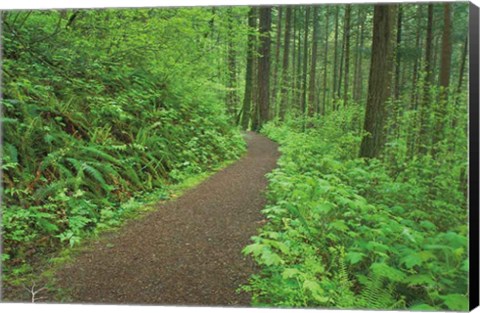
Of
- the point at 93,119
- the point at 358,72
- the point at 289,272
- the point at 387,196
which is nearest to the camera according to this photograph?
the point at 289,272

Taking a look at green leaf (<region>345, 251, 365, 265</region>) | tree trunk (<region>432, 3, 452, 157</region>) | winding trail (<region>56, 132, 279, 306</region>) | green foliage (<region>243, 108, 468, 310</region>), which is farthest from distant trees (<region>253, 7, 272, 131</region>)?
green leaf (<region>345, 251, 365, 265</region>)

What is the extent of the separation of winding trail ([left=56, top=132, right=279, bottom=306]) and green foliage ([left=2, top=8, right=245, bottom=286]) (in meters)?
0.37

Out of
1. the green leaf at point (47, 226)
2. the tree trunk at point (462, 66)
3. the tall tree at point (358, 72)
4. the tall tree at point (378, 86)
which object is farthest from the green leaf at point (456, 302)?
the green leaf at point (47, 226)

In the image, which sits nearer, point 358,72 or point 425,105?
point 425,105

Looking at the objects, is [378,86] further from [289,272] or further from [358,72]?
[289,272]

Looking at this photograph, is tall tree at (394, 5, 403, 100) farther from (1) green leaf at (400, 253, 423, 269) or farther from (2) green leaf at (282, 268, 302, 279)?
(2) green leaf at (282, 268, 302, 279)

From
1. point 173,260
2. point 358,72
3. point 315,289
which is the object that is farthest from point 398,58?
point 173,260

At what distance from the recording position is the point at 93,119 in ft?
17.2

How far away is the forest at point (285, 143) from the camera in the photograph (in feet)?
10.2

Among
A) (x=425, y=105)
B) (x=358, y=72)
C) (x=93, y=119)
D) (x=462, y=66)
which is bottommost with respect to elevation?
(x=93, y=119)

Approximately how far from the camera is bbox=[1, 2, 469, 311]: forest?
3.10m

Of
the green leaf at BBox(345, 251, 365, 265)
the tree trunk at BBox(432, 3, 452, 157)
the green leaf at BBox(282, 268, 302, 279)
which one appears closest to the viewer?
the green leaf at BBox(282, 268, 302, 279)

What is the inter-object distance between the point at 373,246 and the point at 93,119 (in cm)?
388

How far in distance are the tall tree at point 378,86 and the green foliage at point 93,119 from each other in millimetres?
2158
